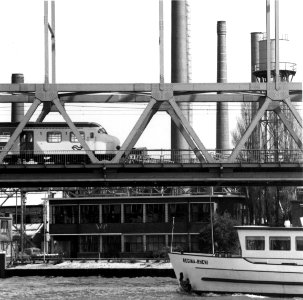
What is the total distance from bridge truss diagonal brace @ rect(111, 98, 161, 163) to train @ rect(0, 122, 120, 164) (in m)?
5.58

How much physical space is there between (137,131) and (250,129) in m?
6.09

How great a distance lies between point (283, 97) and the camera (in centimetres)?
7188

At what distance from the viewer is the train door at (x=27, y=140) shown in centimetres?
8131

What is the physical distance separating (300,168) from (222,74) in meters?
41.5

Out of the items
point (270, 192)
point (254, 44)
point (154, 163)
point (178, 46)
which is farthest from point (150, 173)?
point (254, 44)

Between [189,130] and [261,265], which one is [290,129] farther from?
[261,265]

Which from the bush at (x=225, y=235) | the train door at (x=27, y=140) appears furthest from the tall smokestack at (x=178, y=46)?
the train door at (x=27, y=140)

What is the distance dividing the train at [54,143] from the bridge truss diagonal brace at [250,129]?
962cm

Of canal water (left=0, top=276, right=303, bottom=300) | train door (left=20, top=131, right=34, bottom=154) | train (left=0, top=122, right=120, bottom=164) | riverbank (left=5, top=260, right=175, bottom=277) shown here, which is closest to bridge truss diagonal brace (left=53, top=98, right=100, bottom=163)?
train (left=0, top=122, right=120, bottom=164)

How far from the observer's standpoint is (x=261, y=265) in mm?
62188

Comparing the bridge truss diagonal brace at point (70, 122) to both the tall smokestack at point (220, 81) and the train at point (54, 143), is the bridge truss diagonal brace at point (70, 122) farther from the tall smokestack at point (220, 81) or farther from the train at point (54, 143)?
the tall smokestack at point (220, 81)

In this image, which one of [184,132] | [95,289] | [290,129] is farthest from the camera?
[184,132]

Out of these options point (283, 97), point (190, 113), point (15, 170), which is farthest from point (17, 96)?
point (190, 113)

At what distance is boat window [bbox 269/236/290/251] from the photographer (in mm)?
62750
